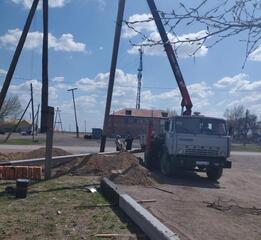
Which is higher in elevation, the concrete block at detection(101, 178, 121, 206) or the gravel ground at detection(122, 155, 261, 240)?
the concrete block at detection(101, 178, 121, 206)

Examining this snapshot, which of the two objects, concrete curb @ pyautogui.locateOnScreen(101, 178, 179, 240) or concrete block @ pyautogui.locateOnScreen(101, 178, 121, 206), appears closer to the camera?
concrete curb @ pyautogui.locateOnScreen(101, 178, 179, 240)

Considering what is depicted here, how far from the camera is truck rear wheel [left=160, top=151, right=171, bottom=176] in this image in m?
17.9

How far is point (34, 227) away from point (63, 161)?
419 inches

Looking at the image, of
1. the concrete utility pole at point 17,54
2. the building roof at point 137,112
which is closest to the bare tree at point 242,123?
the building roof at point 137,112

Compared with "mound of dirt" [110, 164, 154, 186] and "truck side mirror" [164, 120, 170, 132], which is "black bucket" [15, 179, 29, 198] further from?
"truck side mirror" [164, 120, 170, 132]

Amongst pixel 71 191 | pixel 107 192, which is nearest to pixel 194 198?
pixel 107 192

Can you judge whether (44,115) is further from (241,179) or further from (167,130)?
(241,179)

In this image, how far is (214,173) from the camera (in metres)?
18.5

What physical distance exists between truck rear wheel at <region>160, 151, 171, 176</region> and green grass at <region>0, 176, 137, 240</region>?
557cm

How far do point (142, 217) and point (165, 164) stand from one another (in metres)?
10.1

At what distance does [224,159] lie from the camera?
1741 cm

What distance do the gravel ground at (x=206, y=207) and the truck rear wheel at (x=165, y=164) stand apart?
0.32 meters

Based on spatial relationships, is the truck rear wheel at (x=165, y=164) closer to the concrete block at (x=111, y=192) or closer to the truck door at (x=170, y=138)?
the truck door at (x=170, y=138)

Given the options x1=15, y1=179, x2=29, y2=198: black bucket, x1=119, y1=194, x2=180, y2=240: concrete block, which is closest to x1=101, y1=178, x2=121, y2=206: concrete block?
x1=119, y1=194, x2=180, y2=240: concrete block
